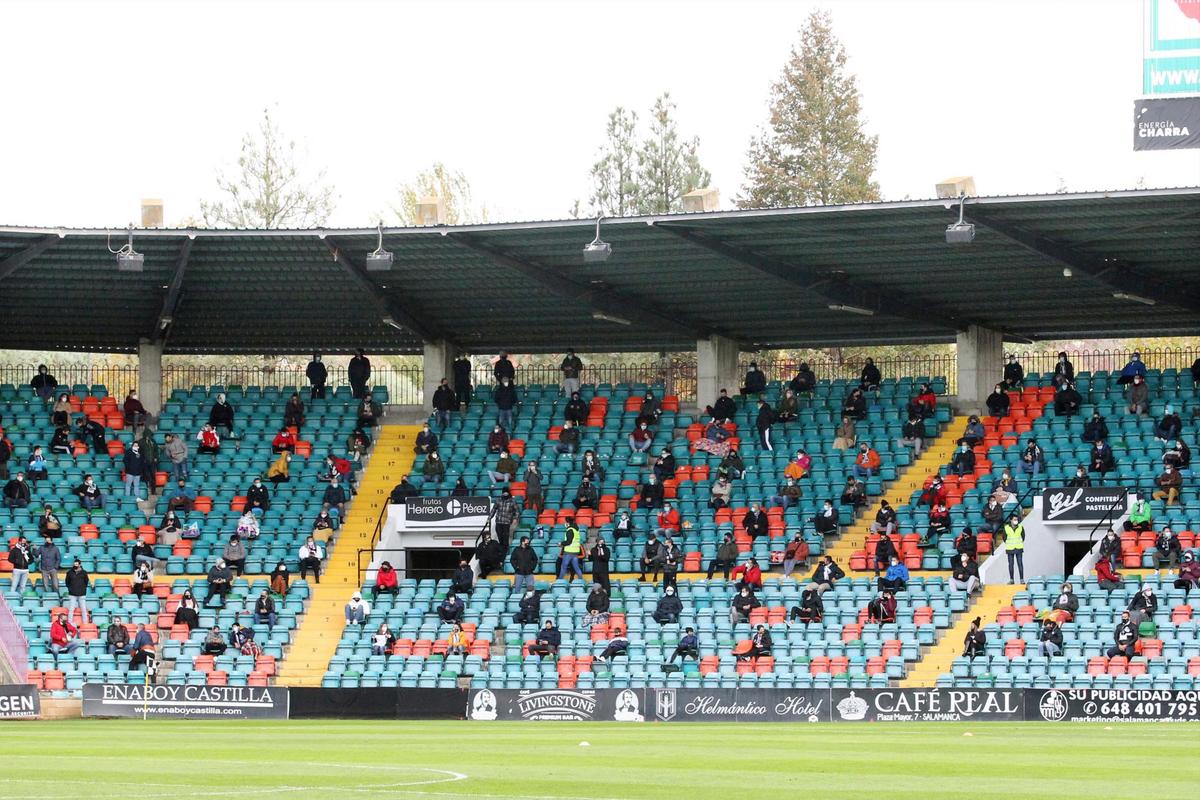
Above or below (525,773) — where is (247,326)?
above

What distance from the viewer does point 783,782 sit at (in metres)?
17.1

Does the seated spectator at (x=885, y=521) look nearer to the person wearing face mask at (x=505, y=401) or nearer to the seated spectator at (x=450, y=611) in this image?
the seated spectator at (x=450, y=611)

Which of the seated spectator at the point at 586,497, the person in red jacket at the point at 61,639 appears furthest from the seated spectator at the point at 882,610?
the person in red jacket at the point at 61,639

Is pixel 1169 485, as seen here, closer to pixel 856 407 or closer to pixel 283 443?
pixel 856 407

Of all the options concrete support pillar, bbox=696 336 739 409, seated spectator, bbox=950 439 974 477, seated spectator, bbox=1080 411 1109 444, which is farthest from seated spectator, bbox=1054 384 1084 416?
concrete support pillar, bbox=696 336 739 409

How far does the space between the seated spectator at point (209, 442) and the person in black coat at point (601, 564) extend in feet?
33.1

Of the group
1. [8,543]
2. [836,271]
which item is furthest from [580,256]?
[8,543]

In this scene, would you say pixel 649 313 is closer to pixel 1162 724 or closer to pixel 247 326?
pixel 247 326

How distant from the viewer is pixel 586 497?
3922 centimetres

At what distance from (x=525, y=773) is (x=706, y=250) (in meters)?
20.0

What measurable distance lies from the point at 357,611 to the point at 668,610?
233 inches

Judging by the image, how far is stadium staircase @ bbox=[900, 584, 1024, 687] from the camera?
3216 cm

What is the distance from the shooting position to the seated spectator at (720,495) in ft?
127

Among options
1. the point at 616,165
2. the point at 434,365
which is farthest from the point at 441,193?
the point at 434,365
